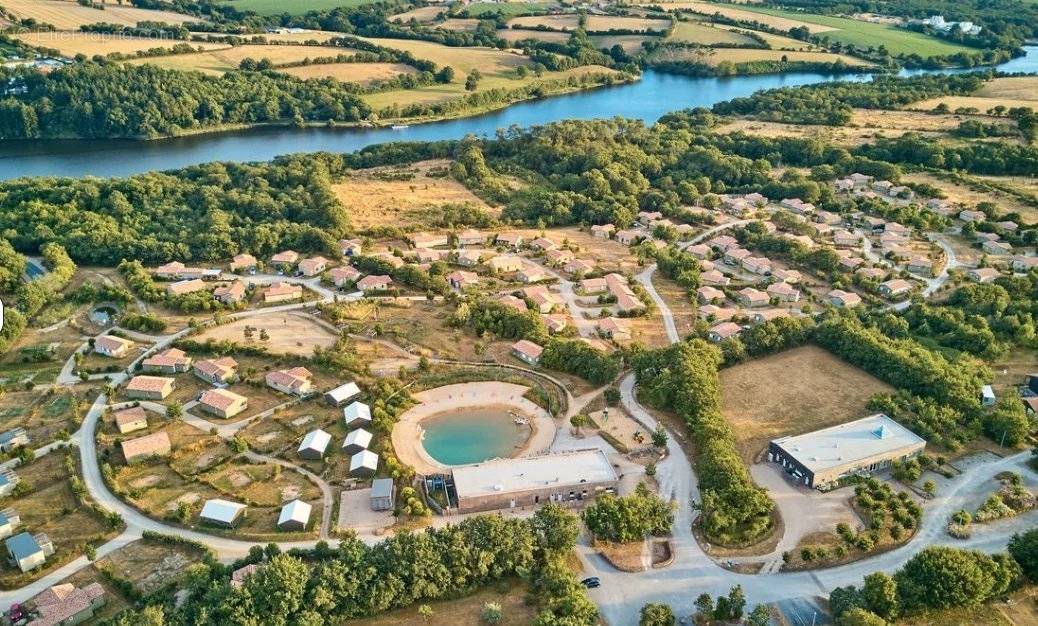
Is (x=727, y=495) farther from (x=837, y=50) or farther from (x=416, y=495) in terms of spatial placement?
(x=837, y=50)

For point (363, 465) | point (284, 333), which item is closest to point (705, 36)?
point (284, 333)

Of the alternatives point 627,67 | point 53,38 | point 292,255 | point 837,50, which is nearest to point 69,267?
point 292,255

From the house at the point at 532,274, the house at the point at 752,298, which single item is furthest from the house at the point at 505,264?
the house at the point at 752,298

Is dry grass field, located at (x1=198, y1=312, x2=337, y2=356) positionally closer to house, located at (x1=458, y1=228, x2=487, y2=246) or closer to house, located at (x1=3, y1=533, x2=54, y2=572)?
house, located at (x1=458, y1=228, x2=487, y2=246)

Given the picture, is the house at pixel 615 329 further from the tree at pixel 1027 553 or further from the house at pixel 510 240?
the tree at pixel 1027 553

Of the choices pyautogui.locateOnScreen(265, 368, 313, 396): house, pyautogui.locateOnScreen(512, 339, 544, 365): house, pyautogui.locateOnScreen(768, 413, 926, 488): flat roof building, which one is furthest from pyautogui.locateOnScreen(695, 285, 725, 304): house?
pyautogui.locateOnScreen(265, 368, 313, 396): house

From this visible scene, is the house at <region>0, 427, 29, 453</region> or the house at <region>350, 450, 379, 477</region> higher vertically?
the house at <region>0, 427, 29, 453</region>

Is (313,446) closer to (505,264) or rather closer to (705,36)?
(505,264)
